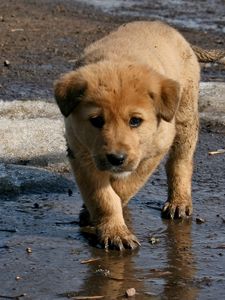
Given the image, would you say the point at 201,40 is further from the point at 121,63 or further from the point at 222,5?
the point at 121,63

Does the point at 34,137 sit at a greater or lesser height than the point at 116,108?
lesser

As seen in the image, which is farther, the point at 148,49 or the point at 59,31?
the point at 59,31

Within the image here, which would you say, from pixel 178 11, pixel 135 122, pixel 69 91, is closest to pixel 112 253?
pixel 135 122

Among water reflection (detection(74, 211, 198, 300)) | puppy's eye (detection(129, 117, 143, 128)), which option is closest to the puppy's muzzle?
puppy's eye (detection(129, 117, 143, 128))

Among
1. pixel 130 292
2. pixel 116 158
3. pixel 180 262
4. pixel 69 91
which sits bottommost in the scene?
pixel 180 262

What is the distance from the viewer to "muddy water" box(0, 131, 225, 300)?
5.96m

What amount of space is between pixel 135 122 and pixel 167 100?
394mm

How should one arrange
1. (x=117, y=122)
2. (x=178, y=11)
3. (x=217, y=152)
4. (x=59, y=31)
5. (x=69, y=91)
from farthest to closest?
1. (x=178, y=11)
2. (x=59, y=31)
3. (x=217, y=152)
4. (x=69, y=91)
5. (x=117, y=122)

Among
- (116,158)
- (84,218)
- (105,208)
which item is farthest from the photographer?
(84,218)

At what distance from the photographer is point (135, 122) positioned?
644cm

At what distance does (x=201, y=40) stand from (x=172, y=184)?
25.7ft

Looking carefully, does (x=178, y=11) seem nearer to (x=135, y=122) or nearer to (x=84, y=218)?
(x=84, y=218)

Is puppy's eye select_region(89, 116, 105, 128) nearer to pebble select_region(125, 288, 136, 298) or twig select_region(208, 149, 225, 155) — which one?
pebble select_region(125, 288, 136, 298)

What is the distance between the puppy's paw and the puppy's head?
49 centimetres
